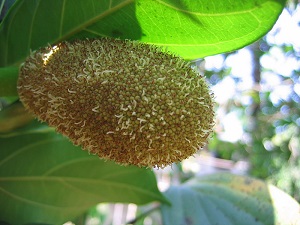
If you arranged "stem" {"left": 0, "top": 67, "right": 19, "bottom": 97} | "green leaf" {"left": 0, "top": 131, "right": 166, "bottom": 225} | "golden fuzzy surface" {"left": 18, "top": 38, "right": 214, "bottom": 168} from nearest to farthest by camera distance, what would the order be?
"golden fuzzy surface" {"left": 18, "top": 38, "right": 214, "bottom": 168}
"stem" {"left": 0, "top": 67, "right": 19, "bottom": 97}
"green leaf" {"left": 0, "top": 131, "right": 166, "bottom": 225}

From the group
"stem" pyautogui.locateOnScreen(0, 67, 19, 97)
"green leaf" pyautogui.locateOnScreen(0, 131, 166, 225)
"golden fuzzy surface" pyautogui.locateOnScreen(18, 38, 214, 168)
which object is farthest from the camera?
"green leaf" pyautogui.locateOnScreen(0, 131, 166, 225)

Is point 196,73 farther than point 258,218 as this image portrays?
No

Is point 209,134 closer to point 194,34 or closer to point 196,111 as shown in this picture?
point 196,111

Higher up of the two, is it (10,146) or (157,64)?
(157,64)

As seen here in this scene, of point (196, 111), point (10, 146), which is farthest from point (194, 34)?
point (10, 146)

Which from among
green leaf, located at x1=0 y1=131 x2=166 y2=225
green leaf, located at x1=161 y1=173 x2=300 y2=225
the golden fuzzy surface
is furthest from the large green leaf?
green leaf, located at x1=161 y1=173 x2=300 y2=225

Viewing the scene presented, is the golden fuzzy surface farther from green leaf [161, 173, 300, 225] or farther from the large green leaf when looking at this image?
green leaf [161, 173, 300, 225]

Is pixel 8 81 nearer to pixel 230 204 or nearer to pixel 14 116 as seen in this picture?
pixel 14 116
